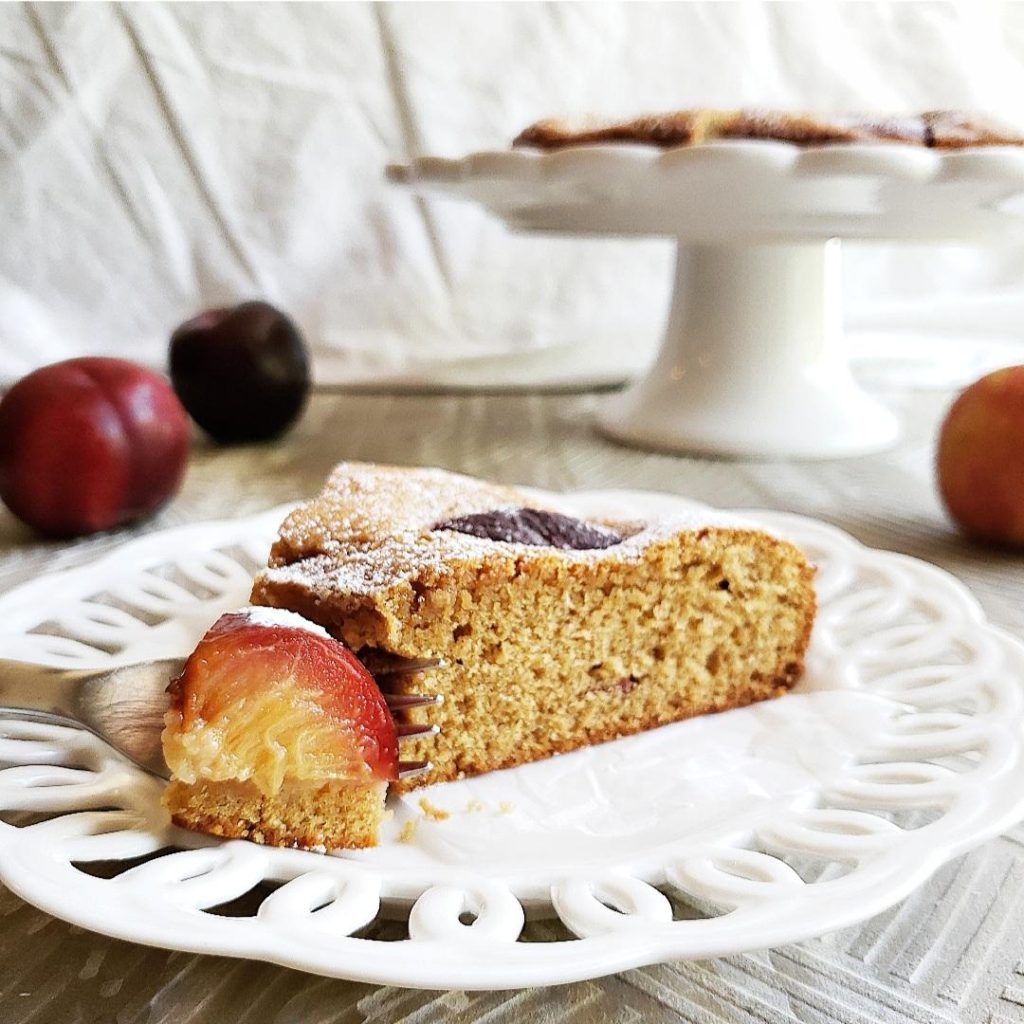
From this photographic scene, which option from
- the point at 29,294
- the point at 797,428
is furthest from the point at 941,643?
the point at 29,294

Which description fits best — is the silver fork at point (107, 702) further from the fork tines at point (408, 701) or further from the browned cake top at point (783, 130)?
the browned cake top at point (783, 130)

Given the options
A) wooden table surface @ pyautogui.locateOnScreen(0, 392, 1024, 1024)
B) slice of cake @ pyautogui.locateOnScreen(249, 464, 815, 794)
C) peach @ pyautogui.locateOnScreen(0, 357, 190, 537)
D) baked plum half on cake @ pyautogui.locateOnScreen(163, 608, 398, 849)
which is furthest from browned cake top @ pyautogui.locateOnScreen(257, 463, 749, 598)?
peach @ pyautogui.locateOnScreen(0, 357, 190, 537)

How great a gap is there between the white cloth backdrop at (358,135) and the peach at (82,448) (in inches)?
35.2

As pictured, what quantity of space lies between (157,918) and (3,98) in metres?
2.17

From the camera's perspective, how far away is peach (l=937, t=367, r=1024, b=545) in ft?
4.63

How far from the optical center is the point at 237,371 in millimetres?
1987

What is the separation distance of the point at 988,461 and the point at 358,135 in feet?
5.49

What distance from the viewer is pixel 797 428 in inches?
73.4

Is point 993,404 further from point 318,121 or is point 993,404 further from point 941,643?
point 318,121

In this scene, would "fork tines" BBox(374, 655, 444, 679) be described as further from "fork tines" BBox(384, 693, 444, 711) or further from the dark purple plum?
the dark purple plum

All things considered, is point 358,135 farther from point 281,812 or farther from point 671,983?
point 671,983

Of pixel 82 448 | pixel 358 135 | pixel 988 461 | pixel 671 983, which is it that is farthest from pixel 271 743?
pixel 358 135

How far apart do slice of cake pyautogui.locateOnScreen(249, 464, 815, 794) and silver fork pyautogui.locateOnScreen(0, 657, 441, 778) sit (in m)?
0.11

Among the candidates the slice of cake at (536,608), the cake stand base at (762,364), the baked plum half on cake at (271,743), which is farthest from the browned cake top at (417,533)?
the cake stand base at (762,364)
